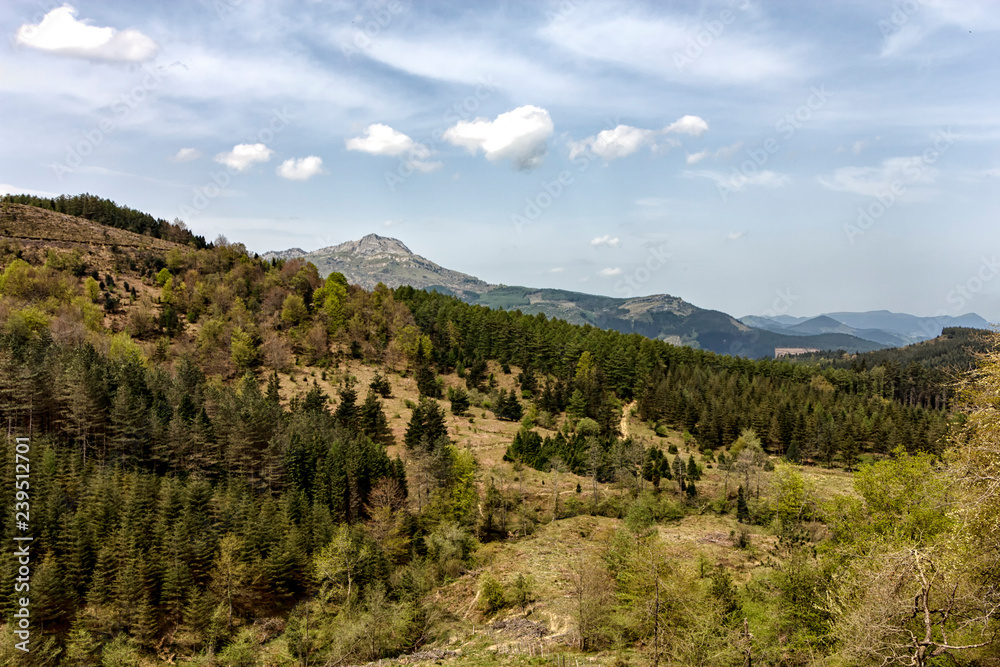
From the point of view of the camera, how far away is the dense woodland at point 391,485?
90.0 ft

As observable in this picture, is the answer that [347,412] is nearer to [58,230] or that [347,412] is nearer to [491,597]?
[491,597]

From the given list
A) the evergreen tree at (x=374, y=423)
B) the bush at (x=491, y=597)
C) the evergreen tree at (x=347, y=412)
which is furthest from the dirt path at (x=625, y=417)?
the bush at (x=491, y=597)

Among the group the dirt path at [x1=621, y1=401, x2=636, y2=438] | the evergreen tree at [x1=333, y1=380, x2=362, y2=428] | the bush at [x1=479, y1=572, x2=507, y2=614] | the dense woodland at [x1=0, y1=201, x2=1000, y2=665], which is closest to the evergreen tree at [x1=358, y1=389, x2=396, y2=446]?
the dense woodland at [x1=0, y1=201, x2=1000, y2=665]

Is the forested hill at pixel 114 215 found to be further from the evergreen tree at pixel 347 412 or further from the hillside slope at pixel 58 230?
the evergreen tree at pixel 347 412

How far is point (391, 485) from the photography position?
2601 inches

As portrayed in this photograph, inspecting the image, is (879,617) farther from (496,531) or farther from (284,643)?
(496,531)

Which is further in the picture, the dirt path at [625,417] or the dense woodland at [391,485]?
the dirt path at [625,417]

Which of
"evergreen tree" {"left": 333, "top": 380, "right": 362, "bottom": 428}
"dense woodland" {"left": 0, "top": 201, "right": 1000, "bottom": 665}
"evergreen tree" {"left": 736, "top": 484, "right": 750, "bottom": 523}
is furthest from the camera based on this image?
"evergreen tree" {"left": 333, "top": 380, "right": 362, "bottom": 428}

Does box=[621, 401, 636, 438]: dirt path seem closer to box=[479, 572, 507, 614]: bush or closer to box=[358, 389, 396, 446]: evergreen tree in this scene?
box=[358, 389, 396, 446]: evergreen tree

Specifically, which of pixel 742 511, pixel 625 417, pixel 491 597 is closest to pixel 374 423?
pixel 491 597

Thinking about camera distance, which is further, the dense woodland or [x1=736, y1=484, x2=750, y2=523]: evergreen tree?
[x1=736, y1=484, x2=750, y2=523]: evergreen tree

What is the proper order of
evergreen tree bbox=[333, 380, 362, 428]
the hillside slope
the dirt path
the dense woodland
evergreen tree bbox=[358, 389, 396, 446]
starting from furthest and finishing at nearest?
the hillside slope → the dirt path → evergreen tree bbox=[358, 389, 396, 446] → evergreen tree bbox=[333, 380, 362, 428] → the dense woodland

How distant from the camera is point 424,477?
218 feet

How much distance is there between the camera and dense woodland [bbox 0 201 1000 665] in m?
27.4
